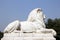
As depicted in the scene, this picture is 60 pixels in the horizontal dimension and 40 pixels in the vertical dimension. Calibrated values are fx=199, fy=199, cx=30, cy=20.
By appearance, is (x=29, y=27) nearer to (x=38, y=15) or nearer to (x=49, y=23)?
(x=38, y=15)

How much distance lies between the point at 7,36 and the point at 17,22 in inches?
32.0

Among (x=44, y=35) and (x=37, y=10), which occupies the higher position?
(x=37, y=10)

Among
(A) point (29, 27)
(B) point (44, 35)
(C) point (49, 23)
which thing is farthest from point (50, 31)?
(C) point (49, 23)

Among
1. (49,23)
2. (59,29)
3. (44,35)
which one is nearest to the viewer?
(44,35)

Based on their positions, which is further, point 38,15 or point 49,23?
point 49,23

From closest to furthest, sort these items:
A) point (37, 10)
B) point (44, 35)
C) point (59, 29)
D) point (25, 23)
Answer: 1. point (44, 35)
2. point (25, 23)
3. point (37, 10)
4. point (59, 29)

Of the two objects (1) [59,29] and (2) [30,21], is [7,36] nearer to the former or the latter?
(2) [30,21]

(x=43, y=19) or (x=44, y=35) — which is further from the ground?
(x=43, y=19)

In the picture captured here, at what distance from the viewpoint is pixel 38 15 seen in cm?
955

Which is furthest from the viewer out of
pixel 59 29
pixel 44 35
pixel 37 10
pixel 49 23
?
pixel 49 23

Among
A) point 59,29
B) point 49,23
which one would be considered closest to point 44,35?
point 59,29

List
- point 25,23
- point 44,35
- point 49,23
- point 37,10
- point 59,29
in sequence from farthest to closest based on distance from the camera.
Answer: point 49,23, point 59,29, point 37,10, point 25,23, point 44,35

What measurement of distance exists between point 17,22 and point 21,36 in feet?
2.53

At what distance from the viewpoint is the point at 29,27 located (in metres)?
8.97
